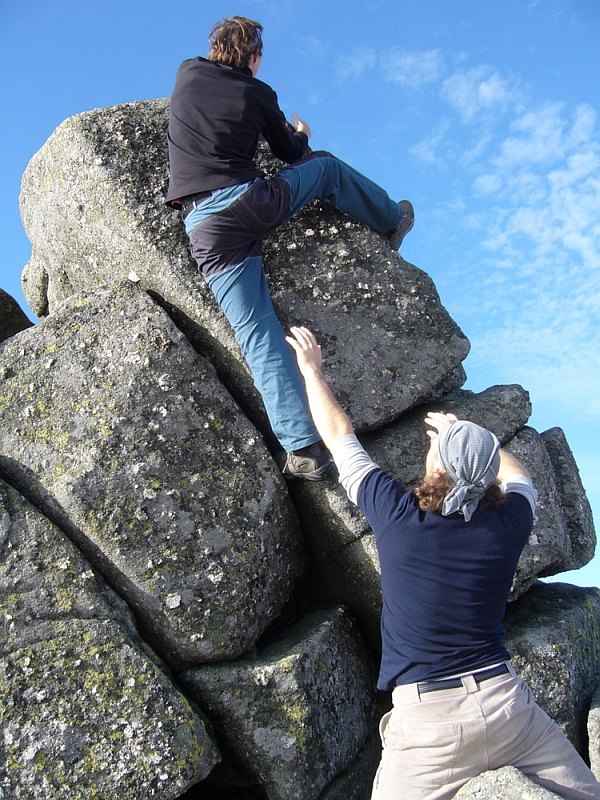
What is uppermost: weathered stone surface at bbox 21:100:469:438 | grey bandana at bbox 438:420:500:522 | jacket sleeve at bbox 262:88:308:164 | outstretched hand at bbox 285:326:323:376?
jacket sleeve at bbox 262:88:308:164

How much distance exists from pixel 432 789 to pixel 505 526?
1.94 metres

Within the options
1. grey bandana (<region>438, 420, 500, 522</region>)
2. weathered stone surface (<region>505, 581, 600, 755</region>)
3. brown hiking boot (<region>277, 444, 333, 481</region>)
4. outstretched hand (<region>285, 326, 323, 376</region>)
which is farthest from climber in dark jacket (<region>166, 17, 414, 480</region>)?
weathered stone surface (<region>505, 581, 600, 755</region>)

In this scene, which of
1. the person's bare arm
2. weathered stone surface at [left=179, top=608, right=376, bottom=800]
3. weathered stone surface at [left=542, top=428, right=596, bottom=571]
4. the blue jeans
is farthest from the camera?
weathered stone surface at [left=542, top=428, right=596, bottom=571]

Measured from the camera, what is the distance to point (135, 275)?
8.82 metres

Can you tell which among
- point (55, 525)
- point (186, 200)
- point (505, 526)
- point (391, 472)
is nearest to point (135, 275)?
point (186, 200)

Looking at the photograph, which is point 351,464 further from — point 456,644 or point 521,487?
point 456,644

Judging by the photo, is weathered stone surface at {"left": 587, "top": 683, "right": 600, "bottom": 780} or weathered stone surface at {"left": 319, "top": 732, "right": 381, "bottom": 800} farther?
weathered stone surface at {"left": 587, "top": 683, "right": 600, "bottom": 780}

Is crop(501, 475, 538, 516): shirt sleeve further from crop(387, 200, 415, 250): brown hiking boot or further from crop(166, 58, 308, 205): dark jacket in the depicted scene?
crop(387, 200, 415, 250): brown hiking boot

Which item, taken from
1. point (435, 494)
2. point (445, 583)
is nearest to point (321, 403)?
point (435, 494)

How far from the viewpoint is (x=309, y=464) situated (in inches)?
309

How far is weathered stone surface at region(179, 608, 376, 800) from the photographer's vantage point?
691 cm

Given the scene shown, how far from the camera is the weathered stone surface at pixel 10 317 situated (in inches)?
393

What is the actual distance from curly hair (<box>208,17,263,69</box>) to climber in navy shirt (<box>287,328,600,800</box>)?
493cm

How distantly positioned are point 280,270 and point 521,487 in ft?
13.2
